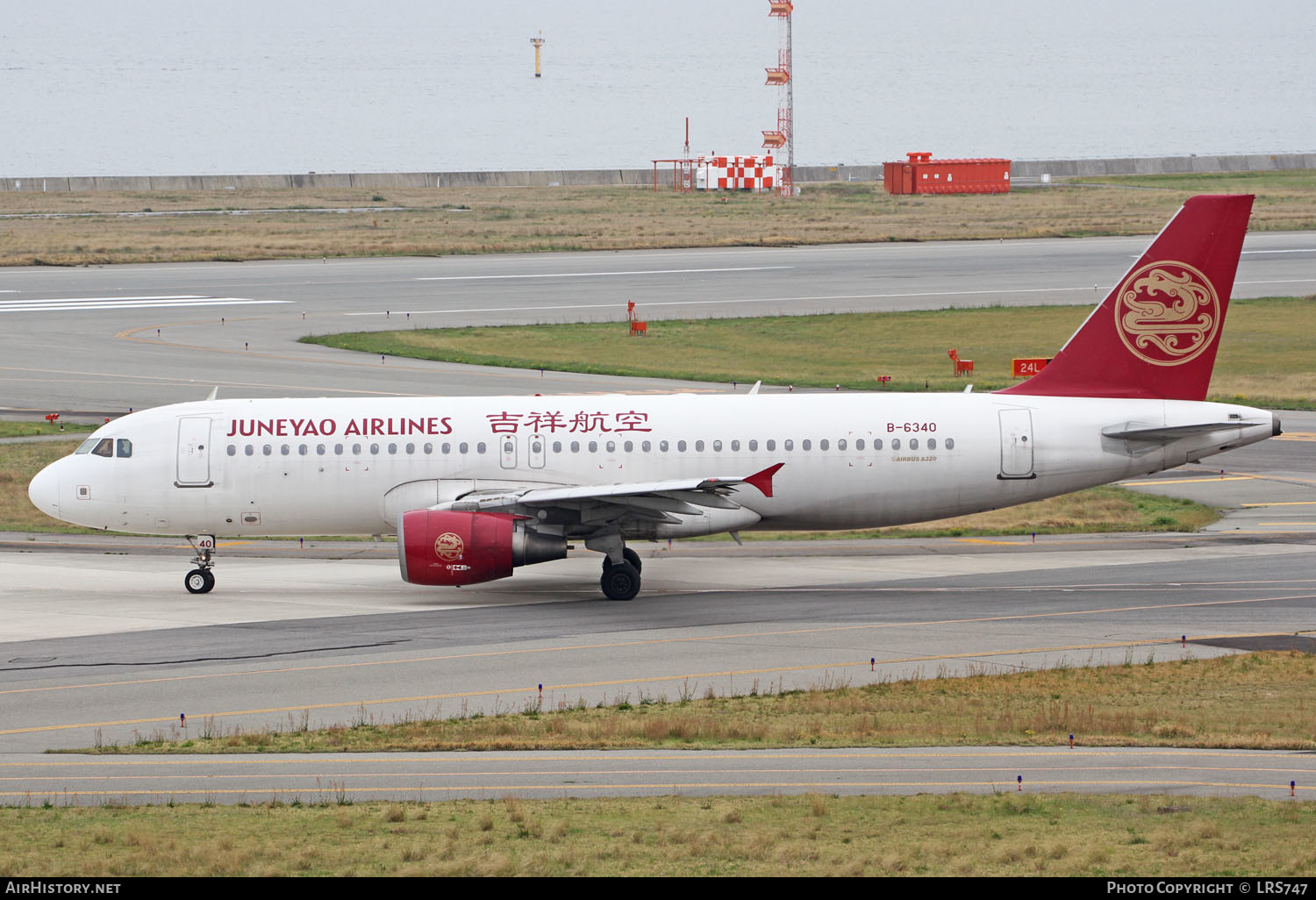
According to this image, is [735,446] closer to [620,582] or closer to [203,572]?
[620,582]

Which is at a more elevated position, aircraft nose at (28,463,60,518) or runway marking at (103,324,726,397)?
runway marking at (103,324,726,397)

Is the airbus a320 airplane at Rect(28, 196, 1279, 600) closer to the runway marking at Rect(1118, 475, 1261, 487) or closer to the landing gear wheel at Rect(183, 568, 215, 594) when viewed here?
the landing gear wheel at Rect(183, 568, 215, 594)

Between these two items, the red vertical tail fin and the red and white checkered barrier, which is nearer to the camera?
the red vertical tail fin

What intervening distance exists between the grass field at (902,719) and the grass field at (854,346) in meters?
32.3

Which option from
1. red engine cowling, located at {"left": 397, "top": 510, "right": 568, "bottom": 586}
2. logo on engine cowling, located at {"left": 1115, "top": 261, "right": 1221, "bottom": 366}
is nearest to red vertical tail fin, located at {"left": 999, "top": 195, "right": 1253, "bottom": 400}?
logo on engine cowling, located at {"left": 1115, "top": 261, "right": 1221, "bottom": 366}

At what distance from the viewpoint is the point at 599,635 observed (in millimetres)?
30594

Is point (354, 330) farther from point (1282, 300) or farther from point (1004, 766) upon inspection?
point (1004, 766)

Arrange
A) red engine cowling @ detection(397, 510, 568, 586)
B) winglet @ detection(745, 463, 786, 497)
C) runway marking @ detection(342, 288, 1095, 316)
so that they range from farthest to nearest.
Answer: runway marking @ detection(342, 288, 1095, 316), red engine cowling @ detection(397, 510, 568, 586), winglet @ detection(745, 463, 786, 497)

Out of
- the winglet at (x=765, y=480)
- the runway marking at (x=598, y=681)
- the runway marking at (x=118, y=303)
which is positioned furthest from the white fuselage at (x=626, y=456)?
the runway marking at (x=118, y=303)

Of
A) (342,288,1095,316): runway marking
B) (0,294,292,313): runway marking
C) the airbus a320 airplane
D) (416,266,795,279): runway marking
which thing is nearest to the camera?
the airbus a320 airplane

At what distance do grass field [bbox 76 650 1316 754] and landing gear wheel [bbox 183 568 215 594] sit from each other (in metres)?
12.0

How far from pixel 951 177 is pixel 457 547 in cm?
13470

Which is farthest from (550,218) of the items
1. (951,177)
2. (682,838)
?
(682,838)

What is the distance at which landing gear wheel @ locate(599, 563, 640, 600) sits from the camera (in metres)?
34.0
